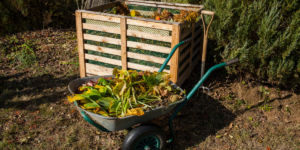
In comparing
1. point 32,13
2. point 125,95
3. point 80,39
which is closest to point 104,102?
point 125,95

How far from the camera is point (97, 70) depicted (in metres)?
4.36

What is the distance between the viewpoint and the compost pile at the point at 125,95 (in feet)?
7.97

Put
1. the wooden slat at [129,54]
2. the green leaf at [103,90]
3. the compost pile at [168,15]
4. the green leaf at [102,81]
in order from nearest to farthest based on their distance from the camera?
the green leaf at [103,90], the green leaf at [102,81], the wooden slat at [129,54], the compost pile at [168,15]

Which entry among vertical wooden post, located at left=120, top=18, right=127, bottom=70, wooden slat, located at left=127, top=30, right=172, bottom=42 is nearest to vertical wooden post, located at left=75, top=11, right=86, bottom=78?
vertical wooden post, located at left=120, top=18, right=127, bottom=70

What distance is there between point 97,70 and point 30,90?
1202 mm

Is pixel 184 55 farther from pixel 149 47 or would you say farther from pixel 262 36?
pixel 262 36

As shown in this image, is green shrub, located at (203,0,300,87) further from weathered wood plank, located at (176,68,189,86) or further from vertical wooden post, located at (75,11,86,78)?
vertical wooden post, located at (75,11,86,78)

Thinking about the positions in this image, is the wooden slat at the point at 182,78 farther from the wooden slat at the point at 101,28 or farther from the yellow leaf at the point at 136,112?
the yellow leaf at the point at 136,112

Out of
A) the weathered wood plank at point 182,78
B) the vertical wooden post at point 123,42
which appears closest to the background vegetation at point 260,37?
the weathered wood plank at point 182,78

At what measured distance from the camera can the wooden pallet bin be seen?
3.60 m

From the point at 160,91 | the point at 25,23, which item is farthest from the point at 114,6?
the point at 25,23

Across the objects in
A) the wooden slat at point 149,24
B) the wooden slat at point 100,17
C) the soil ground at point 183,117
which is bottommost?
the soil ground at point 183,117

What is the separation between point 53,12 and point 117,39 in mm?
3988

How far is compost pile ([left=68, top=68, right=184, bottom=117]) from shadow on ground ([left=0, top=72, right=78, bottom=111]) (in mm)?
1628
